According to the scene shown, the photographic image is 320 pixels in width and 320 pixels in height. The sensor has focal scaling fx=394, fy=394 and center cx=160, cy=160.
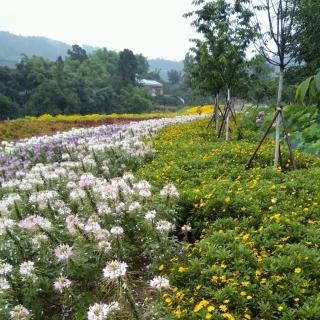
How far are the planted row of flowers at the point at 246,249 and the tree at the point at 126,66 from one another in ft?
196

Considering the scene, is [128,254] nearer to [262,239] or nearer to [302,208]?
[262,239]

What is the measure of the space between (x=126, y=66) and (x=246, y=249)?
6413 centimetres

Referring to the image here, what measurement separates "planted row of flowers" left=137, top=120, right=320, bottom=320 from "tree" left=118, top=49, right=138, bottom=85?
5988 cm

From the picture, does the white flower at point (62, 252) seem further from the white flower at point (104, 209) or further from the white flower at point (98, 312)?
the white flower at point (104, 209)

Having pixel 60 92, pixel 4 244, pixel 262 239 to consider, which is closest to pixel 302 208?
pixel 262 239

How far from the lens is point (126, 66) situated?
217ft

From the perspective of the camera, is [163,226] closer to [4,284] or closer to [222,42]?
[4,284]

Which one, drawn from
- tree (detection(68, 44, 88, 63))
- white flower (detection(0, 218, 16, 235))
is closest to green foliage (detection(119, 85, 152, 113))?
tree (detection(68, 44, 88, 63))

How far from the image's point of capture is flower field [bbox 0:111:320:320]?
3980 mm

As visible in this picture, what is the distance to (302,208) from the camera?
589cm

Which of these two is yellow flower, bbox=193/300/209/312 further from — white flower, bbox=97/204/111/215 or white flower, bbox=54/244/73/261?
white flower, bbox=97/204/111/215

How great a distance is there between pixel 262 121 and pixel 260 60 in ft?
18.2

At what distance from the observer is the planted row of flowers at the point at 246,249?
3959 mm

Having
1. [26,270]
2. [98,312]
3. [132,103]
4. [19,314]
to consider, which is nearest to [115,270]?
[98,312]
